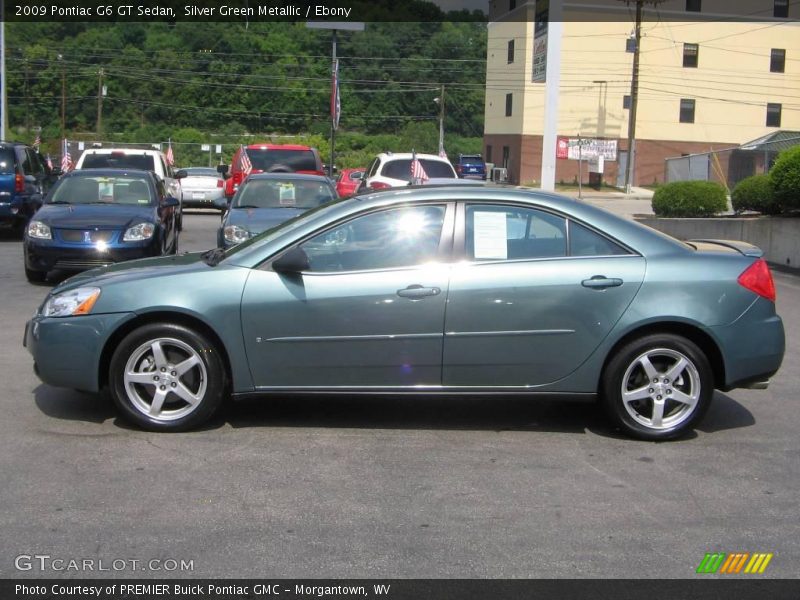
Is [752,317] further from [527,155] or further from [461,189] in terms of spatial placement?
[527,155]

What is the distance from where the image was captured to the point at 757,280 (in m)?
5.98

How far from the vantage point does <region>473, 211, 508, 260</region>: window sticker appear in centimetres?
590

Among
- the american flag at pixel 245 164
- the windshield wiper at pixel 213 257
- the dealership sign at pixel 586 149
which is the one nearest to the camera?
the windshield wiper at pixel 213 257

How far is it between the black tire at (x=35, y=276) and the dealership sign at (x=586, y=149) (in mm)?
37903

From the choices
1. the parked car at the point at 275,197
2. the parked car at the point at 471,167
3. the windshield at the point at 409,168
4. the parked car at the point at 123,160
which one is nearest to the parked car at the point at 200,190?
the parked car at the point at 123,160

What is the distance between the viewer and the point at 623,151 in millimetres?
57875

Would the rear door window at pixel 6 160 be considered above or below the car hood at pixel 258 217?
above

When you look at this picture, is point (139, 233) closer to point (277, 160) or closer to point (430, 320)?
point (430, 320)

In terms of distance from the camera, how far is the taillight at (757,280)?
19.5 ft

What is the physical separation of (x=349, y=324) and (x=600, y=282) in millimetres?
1581

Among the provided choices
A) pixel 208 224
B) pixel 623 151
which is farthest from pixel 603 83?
pixel 208 224

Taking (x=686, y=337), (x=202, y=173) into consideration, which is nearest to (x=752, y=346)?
(x=686, y=337)

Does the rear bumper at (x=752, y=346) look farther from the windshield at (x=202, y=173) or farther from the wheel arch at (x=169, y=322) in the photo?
the windshield at (x=202, y=173)

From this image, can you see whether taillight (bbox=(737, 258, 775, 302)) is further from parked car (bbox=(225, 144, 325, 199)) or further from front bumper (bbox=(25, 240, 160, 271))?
parked car (bbox=(225, 144, 325, 199))
